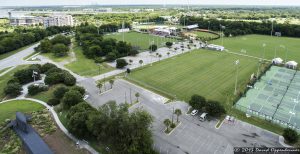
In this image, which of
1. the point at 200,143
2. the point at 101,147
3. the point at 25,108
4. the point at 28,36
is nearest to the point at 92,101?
the point at 25,108

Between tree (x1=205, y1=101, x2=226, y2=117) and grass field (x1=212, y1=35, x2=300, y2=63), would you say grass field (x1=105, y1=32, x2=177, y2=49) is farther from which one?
tree (x1=205, y1=101, x2=226, y2=117)

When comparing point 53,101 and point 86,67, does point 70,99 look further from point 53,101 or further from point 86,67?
point 86,67

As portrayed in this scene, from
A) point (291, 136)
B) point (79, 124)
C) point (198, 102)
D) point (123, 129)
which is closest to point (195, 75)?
point (198, 102)

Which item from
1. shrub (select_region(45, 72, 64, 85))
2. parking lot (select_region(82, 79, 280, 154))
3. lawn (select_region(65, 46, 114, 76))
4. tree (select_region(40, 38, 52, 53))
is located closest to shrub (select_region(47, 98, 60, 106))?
shrub (select_region(45, 72, 64, 85))

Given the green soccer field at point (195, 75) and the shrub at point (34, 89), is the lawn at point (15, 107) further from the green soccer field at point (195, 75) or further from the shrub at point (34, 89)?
the green soccer field at point (195, 75)

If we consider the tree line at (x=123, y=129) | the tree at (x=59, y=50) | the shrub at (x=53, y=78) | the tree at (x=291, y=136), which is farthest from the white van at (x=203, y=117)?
the tree at (x=59, y=50)

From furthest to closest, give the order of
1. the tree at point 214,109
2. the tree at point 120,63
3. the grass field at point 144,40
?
the grass field at point 144,40
the tree at point 120,63
the tree at point 214,109

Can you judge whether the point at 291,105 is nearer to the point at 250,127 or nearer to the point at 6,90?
the point at 250,127
